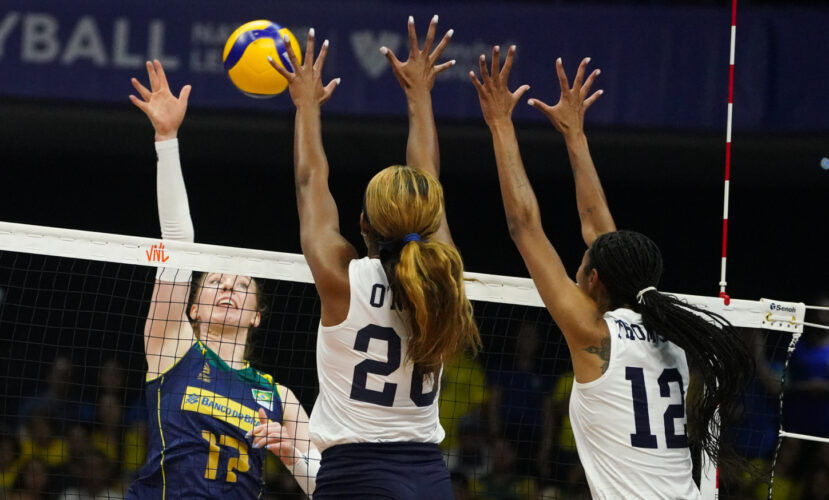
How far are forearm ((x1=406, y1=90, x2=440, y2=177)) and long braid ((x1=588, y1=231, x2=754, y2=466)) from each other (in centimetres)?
69

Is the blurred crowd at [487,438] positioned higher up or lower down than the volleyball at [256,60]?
lower down

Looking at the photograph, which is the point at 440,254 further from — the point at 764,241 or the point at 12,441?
the point at 764,241

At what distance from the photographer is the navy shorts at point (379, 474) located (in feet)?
11.8

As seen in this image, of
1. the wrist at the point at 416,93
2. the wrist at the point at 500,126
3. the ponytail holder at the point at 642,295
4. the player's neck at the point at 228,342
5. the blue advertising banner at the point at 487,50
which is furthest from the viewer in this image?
the blue advertising banner at the point at 487,50

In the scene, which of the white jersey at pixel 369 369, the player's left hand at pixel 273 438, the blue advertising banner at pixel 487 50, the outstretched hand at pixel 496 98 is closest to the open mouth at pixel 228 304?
the player's left hand at pixel 273 438

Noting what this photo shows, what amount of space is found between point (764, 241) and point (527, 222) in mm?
7312

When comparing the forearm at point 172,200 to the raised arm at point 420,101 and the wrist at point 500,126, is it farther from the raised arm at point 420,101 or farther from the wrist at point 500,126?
the wrist at point 500,126

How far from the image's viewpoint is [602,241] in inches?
155

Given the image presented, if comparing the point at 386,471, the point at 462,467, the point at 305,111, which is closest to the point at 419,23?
the point at 462,467

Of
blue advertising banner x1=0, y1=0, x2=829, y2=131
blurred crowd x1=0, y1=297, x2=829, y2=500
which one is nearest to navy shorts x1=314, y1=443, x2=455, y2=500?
blurred crowd x1=0, y1=297, x2=829, y2=500

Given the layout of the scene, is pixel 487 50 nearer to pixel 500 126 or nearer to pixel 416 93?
pixel 416 93

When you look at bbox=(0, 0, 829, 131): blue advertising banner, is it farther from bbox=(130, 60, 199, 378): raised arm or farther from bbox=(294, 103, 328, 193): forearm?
bbox=(294, 103, 328, 193): forearm

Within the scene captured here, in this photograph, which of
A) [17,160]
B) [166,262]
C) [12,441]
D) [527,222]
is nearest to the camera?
[527,222]

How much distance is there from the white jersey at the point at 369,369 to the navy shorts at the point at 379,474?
3cm
